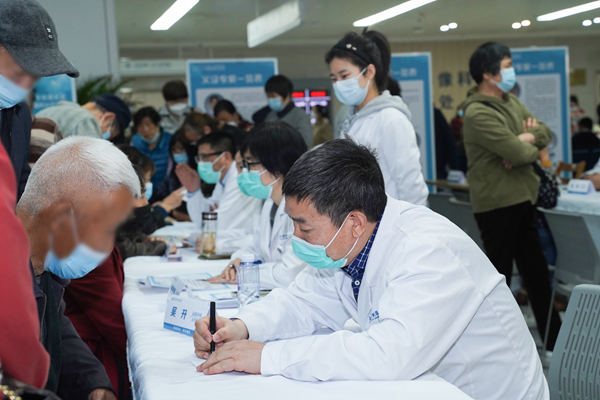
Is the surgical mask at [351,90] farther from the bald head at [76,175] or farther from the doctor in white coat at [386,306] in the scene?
the bald head at [76,175]

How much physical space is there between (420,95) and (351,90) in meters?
4.35

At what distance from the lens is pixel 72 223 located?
450 mm

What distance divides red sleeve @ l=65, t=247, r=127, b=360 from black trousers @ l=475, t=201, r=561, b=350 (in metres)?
1.94

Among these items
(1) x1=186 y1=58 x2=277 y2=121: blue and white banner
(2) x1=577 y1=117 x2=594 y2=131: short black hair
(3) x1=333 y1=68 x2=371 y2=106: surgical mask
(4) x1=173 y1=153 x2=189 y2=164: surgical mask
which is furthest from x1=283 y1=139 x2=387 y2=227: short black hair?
(2) x1=577 y1=117 x2=594 y2=131: short black hair

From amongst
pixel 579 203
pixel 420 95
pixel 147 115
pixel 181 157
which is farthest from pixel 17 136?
pixel 420 95

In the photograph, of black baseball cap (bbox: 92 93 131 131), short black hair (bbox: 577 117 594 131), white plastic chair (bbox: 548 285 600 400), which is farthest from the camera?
short black hair (bbox: 577 117 594 131)

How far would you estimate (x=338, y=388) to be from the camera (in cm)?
110

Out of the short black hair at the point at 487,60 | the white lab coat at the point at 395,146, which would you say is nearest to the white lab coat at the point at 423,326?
the white lab coat at the point at 395,146

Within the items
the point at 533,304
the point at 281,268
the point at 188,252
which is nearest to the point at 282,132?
the point at 281,268

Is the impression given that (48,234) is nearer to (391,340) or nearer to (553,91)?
(391,340)

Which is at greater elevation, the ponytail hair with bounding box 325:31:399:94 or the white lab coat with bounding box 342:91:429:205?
the ponytail hair with bounding box 325:31:399:94

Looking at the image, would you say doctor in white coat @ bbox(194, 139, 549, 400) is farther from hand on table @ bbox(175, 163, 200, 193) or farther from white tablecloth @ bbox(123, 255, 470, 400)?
hand on table @ bbox(175, 163, 200, 193)

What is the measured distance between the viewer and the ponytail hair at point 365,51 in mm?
2682

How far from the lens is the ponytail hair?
2.68m
